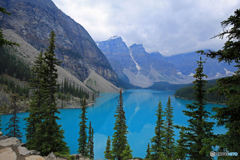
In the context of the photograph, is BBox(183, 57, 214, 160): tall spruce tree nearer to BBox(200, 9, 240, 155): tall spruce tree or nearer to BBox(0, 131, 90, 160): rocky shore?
BBox(200, 9, 240, 155): tall spruce tree

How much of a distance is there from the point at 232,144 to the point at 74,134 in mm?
32979

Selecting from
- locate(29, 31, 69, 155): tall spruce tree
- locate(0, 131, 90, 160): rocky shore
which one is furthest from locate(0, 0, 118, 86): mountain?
locate(0, 131, 90, 160): rocky shore

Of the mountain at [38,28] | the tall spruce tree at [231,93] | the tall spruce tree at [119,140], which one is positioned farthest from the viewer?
the mountain at [38,28]

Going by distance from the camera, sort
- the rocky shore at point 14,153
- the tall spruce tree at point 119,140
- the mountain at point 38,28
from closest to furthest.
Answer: the rocky shore at point 14,153
the tall spruce tree at point 119,140
the mountain at point 38,28

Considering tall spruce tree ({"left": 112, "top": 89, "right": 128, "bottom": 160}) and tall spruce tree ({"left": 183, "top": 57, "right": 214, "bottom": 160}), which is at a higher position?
tall spruce tree ({"left": 183, "top": 57, "right": 214, "bottom": 160})

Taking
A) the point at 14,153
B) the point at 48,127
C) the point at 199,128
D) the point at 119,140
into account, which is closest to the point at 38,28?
the point at 48,127

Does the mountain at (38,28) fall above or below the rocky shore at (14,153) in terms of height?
Answer: above

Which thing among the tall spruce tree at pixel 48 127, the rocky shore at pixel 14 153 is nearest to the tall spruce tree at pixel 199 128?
the rocky shore at pixel 14 153

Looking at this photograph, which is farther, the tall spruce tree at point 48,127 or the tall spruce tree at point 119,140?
the tall spruce tree at point 119,140

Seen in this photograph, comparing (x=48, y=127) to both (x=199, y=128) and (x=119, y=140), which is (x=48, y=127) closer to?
(x=119, y=140)

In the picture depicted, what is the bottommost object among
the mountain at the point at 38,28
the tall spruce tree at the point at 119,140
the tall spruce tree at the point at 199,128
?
the tall spruce tree at the point at 119,140

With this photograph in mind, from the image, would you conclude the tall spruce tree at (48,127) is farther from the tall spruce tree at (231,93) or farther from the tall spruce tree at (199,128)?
the tall spruce tree at (231,93)

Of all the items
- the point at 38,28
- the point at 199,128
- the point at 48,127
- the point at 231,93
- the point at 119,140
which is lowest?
the point at 119,140

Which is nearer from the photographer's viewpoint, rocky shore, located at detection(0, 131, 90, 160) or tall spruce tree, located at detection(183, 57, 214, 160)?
tall spruce tree, located at detection(183, 57, 214, 160)
